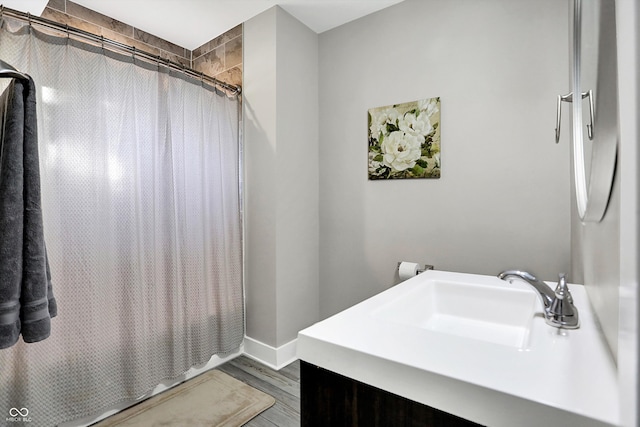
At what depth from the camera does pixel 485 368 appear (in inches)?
25.0

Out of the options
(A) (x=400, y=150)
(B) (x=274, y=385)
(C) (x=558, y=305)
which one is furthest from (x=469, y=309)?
(B) (x=274, y=385)

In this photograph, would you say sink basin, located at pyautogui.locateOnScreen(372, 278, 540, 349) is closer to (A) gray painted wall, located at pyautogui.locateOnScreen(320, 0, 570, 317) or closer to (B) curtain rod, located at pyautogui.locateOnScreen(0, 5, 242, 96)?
(A) gray painted wall, located at pyautogui.locateOnScreen(320, 0, 570, 317)

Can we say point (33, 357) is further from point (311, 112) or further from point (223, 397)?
point (311, 112)

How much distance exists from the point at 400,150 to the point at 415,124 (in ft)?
0.62

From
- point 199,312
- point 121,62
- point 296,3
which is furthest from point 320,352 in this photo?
point 296,3

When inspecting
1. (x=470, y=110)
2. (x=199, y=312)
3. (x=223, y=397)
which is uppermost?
(x=470, y=110)

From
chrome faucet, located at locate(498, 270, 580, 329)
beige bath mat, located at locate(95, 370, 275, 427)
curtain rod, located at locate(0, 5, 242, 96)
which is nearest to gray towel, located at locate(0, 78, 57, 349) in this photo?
curtain rod, located at locate(0, 5, 242, 96)

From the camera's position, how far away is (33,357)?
141cm

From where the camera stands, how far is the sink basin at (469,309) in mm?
1108

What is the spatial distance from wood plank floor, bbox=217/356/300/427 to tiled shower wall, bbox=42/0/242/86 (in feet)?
6.90

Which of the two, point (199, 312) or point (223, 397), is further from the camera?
point (199, 312)

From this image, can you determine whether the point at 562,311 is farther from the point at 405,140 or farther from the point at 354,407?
the point at 405,140

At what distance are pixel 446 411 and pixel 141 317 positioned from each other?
5.67ft

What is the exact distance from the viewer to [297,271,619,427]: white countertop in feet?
1.77
